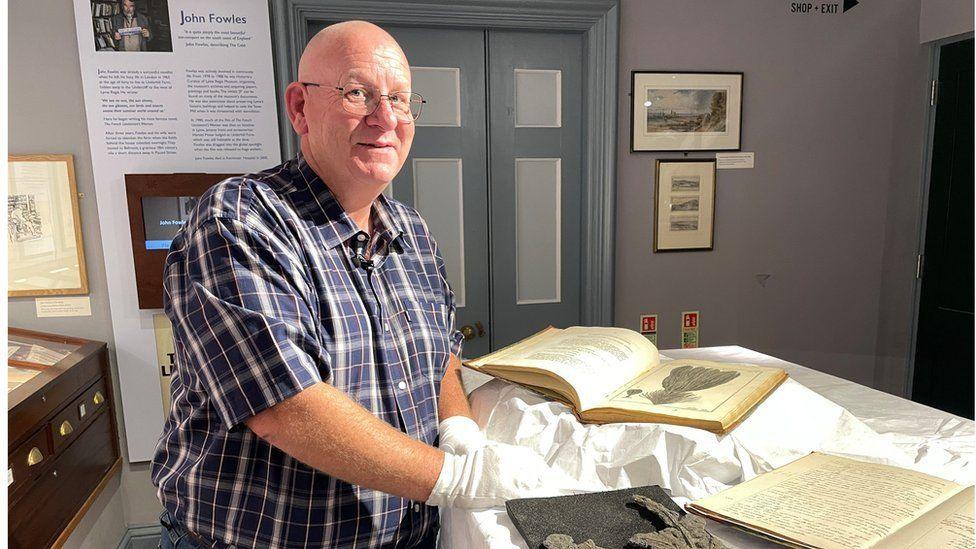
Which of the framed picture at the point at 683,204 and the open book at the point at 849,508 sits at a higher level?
the framed picture at the point at 683,204

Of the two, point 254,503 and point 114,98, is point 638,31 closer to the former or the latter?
point 114,98

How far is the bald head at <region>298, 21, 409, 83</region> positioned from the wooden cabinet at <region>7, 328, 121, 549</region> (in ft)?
4.22

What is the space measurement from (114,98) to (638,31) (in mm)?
1961

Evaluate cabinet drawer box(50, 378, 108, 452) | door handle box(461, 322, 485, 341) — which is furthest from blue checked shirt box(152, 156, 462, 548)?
door handle box(461, 322, 485, 341)

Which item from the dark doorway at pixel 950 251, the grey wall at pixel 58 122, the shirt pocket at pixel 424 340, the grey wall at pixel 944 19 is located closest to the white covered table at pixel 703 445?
→ the shirt pocket at pixel 424 340

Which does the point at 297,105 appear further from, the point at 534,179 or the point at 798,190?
the point at 798,190

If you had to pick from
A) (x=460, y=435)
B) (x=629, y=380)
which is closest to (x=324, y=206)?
(x=460, y=435)

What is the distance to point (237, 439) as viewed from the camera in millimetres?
938

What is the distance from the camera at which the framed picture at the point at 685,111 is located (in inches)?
98.1

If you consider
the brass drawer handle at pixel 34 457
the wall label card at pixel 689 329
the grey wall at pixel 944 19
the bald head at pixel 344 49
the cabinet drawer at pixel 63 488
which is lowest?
the cabinet drawer at pixel 63 488

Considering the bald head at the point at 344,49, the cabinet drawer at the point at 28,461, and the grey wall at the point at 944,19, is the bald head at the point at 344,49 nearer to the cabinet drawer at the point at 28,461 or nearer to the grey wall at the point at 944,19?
the cabinet drawer at the point at 28,461

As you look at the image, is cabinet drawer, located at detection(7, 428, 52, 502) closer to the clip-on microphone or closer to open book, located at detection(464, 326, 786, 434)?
the clip-on microphone

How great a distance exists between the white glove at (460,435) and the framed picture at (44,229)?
1807mm

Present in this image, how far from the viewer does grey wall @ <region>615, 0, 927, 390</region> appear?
2.54 metres
